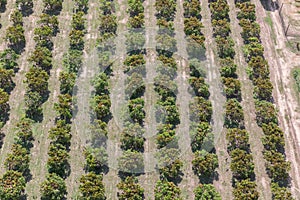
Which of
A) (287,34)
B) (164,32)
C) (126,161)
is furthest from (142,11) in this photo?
(126,161)

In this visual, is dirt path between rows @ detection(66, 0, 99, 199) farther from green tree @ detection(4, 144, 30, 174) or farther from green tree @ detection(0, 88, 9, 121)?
green tree @ detection(0, 88, 9, 121)

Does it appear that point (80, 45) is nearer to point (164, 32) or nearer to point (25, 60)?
Answer: point (25, 60)

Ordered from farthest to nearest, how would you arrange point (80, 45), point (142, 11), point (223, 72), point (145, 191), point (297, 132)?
point (142, 11), point (80, 45), point (223, 72), point (297, 132), point (145, 191)

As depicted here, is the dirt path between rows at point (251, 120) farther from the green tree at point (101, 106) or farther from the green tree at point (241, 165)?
the green tree at point (101, 106)

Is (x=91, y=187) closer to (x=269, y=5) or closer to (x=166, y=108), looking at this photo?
(x=166, y=108)

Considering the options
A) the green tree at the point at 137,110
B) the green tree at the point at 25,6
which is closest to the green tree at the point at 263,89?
the green tree at the point at 137,110

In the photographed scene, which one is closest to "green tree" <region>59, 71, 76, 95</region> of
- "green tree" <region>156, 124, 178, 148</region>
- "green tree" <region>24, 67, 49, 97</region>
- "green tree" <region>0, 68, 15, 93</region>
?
→ "green tree" <region>24, 67, 49, 97</region>
